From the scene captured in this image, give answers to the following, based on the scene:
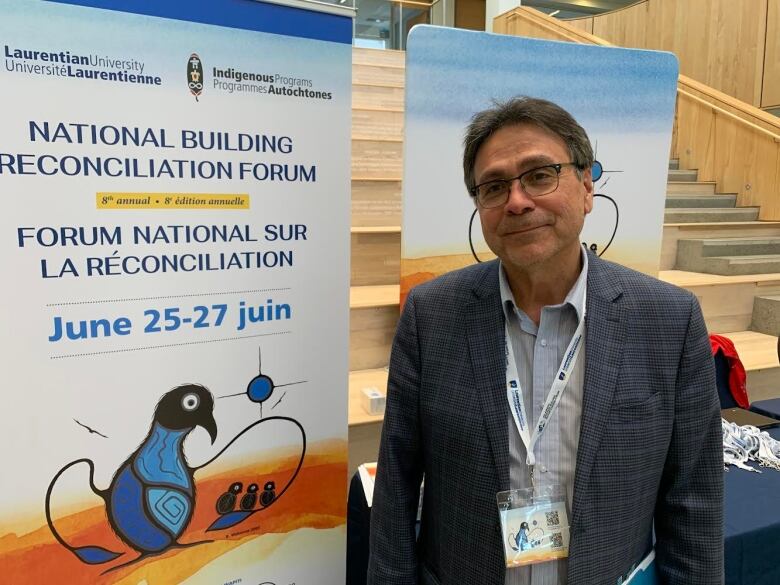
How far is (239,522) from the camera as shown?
1545 millimetres

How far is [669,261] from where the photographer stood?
13.4 ft

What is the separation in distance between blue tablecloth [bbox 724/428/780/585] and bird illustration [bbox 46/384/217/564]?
1389mm

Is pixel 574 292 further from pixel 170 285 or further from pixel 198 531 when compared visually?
pixel 198 531

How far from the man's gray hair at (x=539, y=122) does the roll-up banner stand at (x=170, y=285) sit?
0.51 m

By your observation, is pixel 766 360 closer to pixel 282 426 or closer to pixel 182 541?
pixel 282 426

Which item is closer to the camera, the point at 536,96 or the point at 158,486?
the point at 158,486

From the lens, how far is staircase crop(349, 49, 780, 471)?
2.62m

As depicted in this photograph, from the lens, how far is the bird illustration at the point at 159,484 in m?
1.38

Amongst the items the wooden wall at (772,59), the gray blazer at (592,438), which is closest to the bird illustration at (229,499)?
the gray blazer at (592,438)

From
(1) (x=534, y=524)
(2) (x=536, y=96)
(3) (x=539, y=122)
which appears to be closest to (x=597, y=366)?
(1) (x=534, y=524)

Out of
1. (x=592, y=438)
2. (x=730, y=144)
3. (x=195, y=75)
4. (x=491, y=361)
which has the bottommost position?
(x=592, y=438)

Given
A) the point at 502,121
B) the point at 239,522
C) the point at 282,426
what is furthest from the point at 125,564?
the point at 502,121

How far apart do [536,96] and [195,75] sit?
1185 millimetres

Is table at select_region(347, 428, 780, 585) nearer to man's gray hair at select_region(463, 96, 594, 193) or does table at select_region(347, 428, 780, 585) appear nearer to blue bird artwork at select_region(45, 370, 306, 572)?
blue bird artwork at select_region(45, 370, 306, 572)
